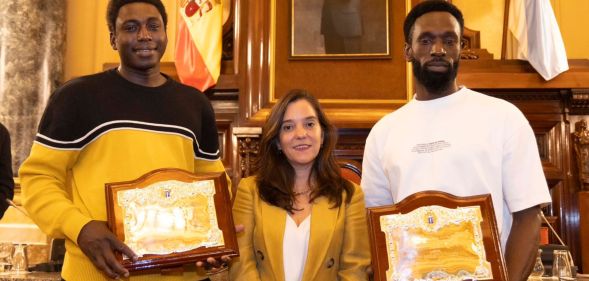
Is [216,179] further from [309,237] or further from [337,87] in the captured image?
[337,87]

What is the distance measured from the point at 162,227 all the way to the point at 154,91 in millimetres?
526

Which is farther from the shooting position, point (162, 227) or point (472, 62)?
point (472, 62)

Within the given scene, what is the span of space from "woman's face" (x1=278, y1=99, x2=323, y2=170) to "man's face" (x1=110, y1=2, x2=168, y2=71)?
2.24 feet

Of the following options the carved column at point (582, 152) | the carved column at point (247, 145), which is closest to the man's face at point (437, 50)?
the carved column at point (247, 145)

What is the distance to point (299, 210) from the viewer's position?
2793mm

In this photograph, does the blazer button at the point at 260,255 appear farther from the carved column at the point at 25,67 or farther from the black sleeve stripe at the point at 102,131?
the carved column at the point at 25,67

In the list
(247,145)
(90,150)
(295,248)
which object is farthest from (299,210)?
(247,145)

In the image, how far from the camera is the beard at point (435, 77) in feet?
8.09

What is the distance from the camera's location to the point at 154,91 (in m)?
2.48

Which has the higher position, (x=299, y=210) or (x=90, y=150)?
(x=90, y=150)

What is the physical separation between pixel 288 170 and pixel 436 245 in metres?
0.92

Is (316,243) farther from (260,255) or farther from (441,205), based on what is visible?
(441,205)

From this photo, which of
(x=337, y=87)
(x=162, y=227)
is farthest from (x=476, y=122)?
(x=337, y=87)

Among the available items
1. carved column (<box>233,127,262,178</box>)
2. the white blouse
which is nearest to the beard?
the white blouse
